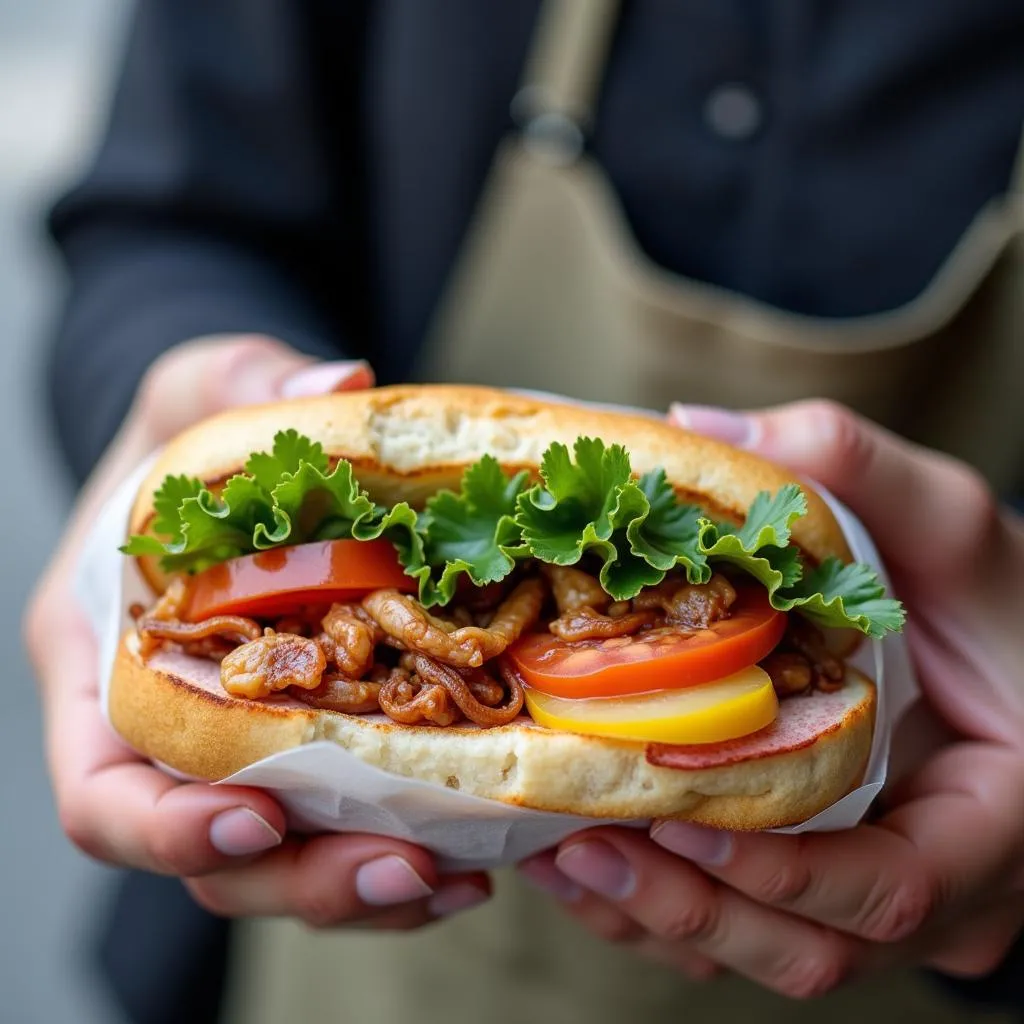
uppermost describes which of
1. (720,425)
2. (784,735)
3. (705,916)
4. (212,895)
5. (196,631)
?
(720,425)

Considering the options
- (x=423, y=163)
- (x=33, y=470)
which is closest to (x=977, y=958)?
(x=423, y=163)

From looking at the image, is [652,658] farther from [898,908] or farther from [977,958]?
[977,958]

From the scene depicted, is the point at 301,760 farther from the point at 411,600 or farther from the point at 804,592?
the point at 804,592

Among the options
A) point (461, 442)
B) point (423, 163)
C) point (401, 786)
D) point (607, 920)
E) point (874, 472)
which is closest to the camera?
point (401, 786)

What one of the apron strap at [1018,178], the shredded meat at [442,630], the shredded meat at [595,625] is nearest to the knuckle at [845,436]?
the shredded meat at [595,625]

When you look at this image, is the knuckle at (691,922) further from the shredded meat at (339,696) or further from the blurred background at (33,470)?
the blurred background at (33,470)

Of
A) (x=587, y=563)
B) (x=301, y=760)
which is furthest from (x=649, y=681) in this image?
(x=301, y=760)
